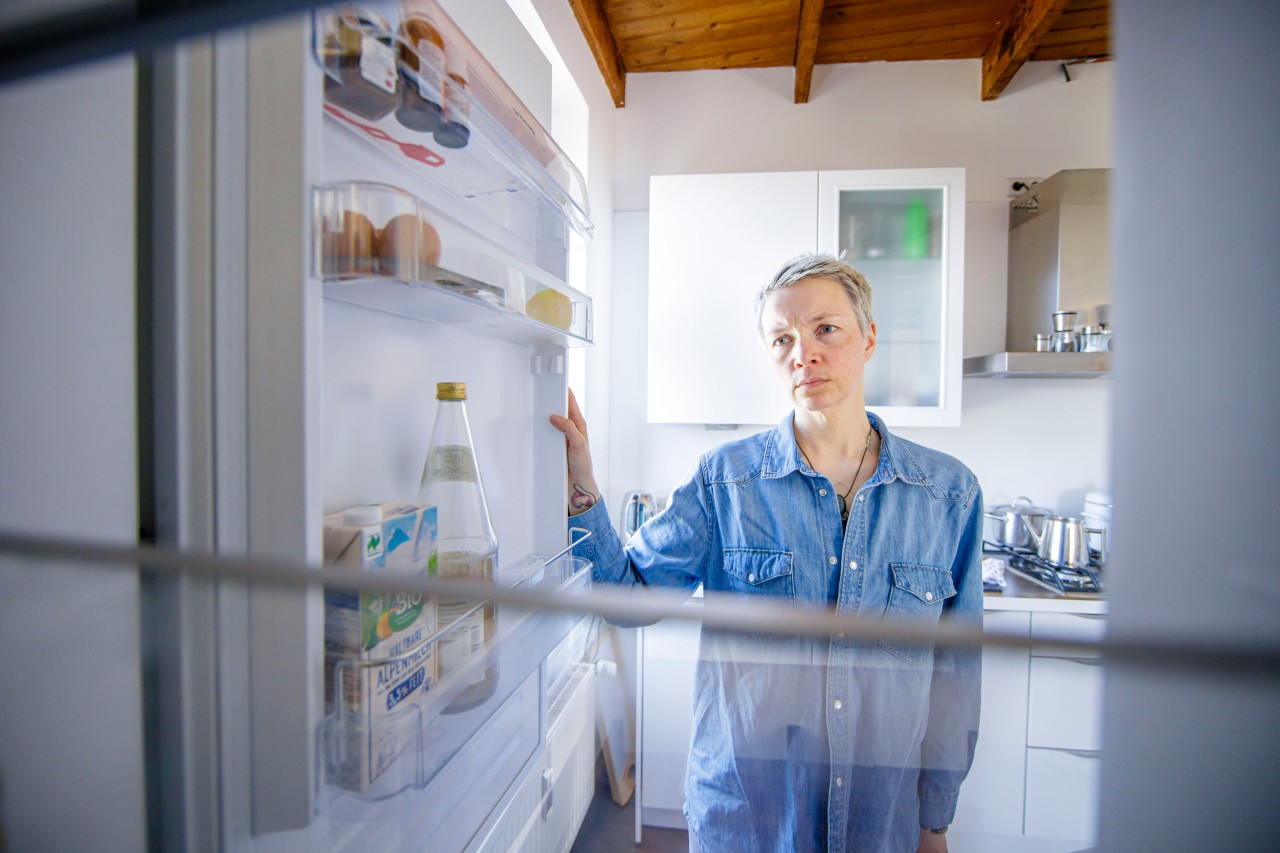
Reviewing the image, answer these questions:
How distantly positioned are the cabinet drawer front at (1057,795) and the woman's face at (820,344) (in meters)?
0.72

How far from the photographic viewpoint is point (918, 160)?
2.13 meters

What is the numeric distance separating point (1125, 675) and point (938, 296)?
1.91m

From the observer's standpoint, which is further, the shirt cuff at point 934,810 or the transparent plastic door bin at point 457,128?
the shirt cuff at point 934,810

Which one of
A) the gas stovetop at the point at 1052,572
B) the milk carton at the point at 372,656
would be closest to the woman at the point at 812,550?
the milk carton at the point at 372,656

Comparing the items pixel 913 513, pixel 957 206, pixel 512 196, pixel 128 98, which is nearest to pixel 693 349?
pixel 957 206

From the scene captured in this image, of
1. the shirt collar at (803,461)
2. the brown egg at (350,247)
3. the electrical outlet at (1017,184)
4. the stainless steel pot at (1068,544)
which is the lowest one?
the stainless steel pot at (1068,544)

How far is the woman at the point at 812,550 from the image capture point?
0.80 m

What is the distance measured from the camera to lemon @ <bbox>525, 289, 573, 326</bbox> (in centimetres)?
60

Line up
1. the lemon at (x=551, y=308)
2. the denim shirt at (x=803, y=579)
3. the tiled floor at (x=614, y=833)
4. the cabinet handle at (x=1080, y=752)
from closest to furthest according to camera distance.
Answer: the cabinet handle at (x=1080, y=752) < the lemon at (x=551, y=308) < the denim shirt at (x=803, y=579) < the tiled floor at (x=614, y=833)

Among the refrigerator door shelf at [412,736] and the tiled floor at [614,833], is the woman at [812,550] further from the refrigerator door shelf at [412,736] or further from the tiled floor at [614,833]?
the tiled floor at [614,833]

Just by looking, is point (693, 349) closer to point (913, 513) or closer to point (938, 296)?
point (938, 296)

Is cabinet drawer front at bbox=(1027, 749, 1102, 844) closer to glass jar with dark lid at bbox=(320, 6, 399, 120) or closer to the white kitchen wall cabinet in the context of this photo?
glass jar with dark lid at bbox=(320, 6, 399, 120)

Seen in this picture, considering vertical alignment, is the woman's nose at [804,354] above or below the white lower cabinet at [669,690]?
above

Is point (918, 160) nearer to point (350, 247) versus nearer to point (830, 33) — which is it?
point (830, 33)
